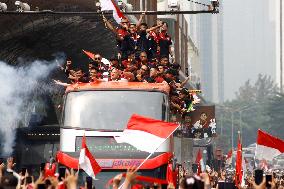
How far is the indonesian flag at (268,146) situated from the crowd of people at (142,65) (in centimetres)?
329

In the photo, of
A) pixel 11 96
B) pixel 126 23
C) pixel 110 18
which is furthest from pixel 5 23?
pixel 126 23

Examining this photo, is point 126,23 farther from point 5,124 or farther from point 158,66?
point 5,124

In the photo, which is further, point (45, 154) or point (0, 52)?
point (0, 52)

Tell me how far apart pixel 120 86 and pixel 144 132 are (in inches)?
231

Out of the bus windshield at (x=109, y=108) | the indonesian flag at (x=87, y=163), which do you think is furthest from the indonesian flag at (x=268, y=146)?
the indonesian flag at (x=87, y=163)

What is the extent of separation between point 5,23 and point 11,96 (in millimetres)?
2832

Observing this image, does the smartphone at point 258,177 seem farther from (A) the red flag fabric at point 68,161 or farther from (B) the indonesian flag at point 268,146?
(A) the red flag fabric at point 68,161

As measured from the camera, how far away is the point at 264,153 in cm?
2378

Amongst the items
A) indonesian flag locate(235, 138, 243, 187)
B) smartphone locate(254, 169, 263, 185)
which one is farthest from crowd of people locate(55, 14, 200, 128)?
→ smartphone locate(254, 169, 263, 185)

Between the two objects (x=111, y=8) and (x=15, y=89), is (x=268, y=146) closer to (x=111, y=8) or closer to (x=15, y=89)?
(x=111, y=8)

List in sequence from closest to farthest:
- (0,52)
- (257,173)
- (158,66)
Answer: (257,173)
(158,66)
(0,52)

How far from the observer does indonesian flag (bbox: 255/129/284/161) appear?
23578mm

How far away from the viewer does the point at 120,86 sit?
2614 cm

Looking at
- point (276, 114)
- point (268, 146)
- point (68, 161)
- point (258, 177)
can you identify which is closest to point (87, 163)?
point (258, 177)
